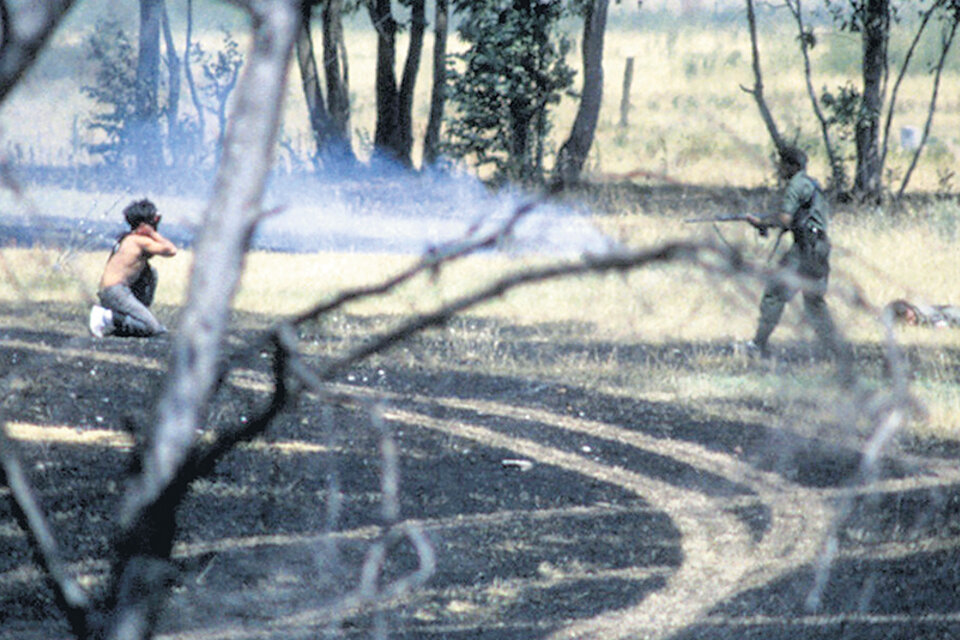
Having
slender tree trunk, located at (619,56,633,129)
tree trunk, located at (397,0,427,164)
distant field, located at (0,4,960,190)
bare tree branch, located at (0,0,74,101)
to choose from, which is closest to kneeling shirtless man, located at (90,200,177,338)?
bare tree branch, located at (0,0,74,101)

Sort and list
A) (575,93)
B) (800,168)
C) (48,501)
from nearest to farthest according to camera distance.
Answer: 1. (48,501)
2. (800,168)
3. (575,93)

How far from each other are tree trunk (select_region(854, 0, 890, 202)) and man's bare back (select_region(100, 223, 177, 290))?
15269 millimetres

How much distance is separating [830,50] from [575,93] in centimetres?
2552

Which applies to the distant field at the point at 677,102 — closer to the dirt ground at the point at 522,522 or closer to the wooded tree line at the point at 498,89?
the wooded tree line at the point at 498,89

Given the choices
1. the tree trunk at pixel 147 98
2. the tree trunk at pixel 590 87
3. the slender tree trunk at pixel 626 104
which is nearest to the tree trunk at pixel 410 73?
the tree trunk at pixel 590 87

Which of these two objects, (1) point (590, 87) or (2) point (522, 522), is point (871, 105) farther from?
(2) point (522, 522)

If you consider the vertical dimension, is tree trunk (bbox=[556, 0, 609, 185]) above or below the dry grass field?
above

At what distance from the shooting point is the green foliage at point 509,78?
95.1ft

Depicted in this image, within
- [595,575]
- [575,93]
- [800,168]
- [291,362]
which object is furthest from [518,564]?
[575,93]

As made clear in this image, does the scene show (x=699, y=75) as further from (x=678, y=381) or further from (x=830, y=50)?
(x=678, y=381)

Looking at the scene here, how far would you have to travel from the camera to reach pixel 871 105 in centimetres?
2433

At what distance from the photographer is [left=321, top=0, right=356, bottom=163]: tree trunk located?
33.3 meters

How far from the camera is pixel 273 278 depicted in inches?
725

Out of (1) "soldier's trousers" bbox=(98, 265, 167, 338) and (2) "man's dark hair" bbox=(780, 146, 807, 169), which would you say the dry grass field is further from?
(2) "man's dark hair" bbox=(780, 146, 807, 169)
